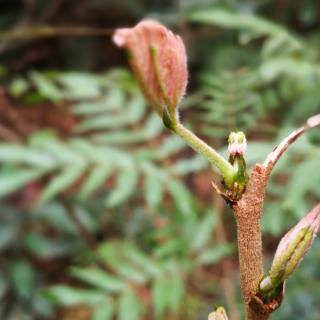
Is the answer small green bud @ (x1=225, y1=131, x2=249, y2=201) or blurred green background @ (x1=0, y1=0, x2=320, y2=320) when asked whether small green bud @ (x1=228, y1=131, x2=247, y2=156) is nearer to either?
small green bud @ (x1=225, y1=131, x2=249, y2=201)

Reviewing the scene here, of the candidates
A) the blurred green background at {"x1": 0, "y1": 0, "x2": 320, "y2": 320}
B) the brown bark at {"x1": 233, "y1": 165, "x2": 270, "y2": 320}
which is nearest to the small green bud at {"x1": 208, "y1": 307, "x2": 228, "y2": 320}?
the brown bark at {"x1": 233, "y1": 165, "x2": 270, "y2": 320}

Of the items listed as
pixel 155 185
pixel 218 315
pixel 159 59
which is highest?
pixel 155 185

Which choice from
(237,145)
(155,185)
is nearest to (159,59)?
(237,145)

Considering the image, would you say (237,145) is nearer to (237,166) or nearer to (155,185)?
(237,166)

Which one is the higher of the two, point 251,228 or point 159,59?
point 159,59

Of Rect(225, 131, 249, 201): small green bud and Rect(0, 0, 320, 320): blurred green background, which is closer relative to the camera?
Rect(225, 131, 249, 201): small green bud

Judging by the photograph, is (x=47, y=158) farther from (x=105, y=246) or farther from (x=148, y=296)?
(x=148, y=296)

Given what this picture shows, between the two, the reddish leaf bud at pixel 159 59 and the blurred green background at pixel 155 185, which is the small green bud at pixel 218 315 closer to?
the reddish leaf bud at pixel 159 59
